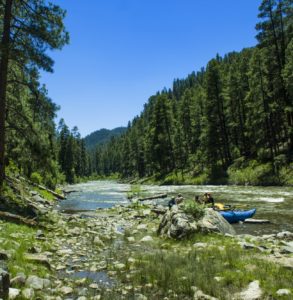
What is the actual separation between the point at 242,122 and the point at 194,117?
13824 mm

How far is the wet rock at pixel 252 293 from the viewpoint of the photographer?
6125 millimetres

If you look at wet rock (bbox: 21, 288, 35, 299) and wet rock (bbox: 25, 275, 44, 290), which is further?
wet rock (bbox: 25, 275, 44, 290)

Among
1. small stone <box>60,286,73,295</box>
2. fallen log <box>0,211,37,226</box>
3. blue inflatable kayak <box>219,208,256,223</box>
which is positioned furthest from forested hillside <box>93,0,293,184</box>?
small stone <box>60,286,73,295</box>

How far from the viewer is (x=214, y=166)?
162 feet

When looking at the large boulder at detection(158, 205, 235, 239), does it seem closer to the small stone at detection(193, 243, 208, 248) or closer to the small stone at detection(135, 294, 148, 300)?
the small stone at detection(193, 243, 208, 248)

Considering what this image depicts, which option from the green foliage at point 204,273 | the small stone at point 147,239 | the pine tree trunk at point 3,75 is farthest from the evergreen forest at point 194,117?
the green foliage at point 204,273

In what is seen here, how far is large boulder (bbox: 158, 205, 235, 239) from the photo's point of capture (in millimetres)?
11828

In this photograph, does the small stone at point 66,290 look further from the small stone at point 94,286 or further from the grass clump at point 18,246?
the grass clump at point 18,246

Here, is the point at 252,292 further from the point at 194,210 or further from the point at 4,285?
the point at 194,210

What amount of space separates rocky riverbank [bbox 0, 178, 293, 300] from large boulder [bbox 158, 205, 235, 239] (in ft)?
0.14

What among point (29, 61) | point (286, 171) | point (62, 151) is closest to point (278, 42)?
point (286, 171)

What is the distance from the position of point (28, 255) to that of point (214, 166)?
43.6 metres

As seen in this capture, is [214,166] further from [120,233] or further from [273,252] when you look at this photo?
[273,252]

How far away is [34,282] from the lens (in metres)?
6.43
